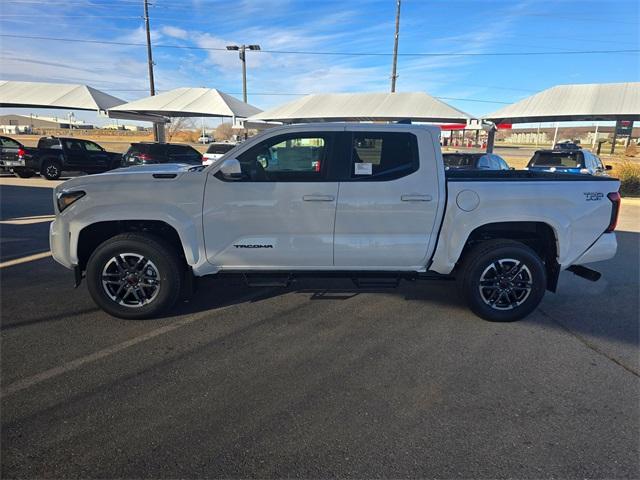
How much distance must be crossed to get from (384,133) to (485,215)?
49.0 inches

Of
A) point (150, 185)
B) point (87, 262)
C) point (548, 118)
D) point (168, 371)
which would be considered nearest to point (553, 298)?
point (168, 371)

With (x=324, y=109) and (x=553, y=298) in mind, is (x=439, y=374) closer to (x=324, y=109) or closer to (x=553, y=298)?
(x=553, y=298)

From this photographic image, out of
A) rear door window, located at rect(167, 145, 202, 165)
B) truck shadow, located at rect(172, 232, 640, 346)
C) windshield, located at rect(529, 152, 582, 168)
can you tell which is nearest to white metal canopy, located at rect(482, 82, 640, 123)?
windshield, located at rect(529, 152, 582, 168)

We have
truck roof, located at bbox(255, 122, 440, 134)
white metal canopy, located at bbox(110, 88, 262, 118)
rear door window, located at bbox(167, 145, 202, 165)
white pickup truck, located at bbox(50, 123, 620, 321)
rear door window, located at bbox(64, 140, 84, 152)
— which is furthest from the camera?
white metal canopy, located at bbox(110, 88, 262, 118)

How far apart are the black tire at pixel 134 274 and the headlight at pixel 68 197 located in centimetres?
48

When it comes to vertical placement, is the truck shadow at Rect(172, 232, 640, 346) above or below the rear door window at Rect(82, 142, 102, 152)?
below

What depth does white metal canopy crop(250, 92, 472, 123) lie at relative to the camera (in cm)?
1992

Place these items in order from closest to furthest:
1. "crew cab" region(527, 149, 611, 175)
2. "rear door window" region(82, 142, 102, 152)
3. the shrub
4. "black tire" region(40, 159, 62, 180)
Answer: "crew cab" region(527, 149, 611, 175) → the shrub → "black tire" region(40, 159, 62, 180) → "rear door window" region(82, 142, 102, 152)

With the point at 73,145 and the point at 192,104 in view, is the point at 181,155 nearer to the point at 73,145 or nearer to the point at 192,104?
the point at 73,145

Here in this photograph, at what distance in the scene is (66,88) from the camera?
24.2 metres

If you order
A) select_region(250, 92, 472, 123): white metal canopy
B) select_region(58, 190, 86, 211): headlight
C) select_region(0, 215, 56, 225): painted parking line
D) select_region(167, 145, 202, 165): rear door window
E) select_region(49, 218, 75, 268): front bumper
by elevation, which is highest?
select_region(250, 92, 472, 123): white metal canopy

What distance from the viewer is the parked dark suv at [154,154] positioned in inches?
609

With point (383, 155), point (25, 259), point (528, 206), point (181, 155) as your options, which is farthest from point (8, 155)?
point (528, 206)

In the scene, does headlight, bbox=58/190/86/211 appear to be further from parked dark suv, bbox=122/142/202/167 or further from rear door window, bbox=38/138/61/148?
rear door window, bbox=38/138/61/148
